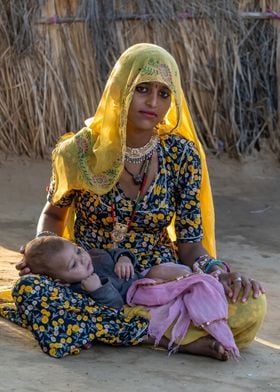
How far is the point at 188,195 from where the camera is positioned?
462cm

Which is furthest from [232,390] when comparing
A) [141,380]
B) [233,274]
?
[233,274]

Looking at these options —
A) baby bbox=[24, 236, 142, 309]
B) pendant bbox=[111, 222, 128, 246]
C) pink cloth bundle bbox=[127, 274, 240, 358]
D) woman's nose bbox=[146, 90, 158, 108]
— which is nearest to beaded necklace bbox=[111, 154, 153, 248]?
pendant bbox=[111, 222, 128, 246]

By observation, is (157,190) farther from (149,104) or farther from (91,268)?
(91,268)

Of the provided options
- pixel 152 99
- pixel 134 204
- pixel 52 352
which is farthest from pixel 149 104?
pixel 52 352

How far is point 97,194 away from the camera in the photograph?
178 inches

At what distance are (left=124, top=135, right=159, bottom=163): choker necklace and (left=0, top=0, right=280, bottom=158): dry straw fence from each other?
11.8ft

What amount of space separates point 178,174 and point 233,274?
509mm

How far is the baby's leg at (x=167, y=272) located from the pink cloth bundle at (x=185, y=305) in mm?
83

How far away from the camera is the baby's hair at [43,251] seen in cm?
424

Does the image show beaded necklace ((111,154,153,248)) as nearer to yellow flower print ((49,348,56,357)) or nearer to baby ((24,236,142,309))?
baby ((24,236,142,309))

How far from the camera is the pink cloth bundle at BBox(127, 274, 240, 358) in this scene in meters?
4.28

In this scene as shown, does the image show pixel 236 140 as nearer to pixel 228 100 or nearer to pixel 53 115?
pixel 228 100

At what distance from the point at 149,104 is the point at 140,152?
27 cm

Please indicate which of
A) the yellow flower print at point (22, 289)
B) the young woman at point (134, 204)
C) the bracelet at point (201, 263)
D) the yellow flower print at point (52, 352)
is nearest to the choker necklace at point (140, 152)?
the young woman at point (134, 204)
